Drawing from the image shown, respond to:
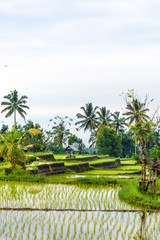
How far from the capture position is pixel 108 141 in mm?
34094

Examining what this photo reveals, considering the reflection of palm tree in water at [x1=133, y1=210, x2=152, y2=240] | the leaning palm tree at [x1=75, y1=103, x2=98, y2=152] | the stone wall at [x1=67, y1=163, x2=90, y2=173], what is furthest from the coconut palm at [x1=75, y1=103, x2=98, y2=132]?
the reflection of palm tree in water at [x1=133, y1=210, x2=152, y2=240]

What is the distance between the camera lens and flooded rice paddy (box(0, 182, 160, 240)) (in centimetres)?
553

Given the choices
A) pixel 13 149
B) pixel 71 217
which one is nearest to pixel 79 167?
pixel 13 149

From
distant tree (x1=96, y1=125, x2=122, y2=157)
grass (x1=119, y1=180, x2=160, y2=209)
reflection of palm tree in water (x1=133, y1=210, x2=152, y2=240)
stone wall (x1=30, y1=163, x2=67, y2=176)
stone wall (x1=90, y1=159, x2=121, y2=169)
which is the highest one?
distant tree (x1=96, y1=125, x2=122, y2=157)

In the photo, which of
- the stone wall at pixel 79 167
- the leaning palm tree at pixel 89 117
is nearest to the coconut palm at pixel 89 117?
the leaning palm tree at pixel 89 117

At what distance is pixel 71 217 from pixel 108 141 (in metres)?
27.6

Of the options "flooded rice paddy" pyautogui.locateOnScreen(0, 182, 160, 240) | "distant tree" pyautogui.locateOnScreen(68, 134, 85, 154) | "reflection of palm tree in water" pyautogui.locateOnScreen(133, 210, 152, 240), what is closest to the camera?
"reflection of palm tree in water" pyautogui.locateOnScreen(133, 210, 152, 240)

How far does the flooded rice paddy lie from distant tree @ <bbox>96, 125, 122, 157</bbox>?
24184 mm

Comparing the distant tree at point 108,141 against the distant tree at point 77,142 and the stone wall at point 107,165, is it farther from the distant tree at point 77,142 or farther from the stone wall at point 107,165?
the stone wall at point 107,165

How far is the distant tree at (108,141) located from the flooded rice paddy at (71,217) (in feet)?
79.3

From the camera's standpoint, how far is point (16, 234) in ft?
18.1

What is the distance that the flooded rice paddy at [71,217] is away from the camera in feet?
18.1

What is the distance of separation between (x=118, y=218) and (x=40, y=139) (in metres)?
27.7

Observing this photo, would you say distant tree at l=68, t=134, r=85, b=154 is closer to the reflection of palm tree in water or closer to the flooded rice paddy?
the flooded rice paddy
